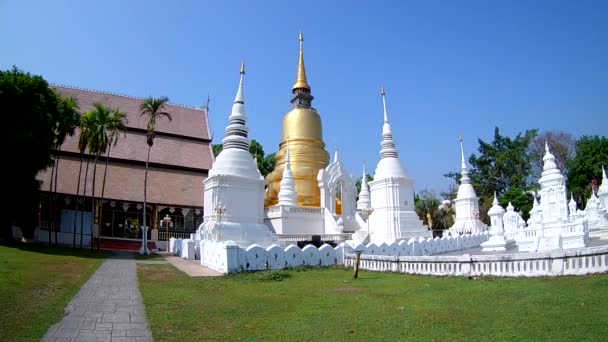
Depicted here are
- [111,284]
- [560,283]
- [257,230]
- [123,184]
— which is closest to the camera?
[560,283]

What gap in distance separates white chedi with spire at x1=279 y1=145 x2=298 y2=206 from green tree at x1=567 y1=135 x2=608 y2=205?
29.1 m

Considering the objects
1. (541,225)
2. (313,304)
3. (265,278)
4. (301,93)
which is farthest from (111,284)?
(301,93)

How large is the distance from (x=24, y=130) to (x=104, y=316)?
20711 mm

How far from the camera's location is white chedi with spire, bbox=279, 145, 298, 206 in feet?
91.9

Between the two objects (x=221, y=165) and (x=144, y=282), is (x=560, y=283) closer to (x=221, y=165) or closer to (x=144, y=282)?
(x=144, y=282)

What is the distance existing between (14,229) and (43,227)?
5.76 feet

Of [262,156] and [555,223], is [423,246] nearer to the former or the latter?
[555,223]

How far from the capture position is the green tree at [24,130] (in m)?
23.5

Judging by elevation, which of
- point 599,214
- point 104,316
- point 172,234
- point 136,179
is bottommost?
point 104,316

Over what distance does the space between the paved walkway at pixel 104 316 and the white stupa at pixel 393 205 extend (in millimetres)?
16088

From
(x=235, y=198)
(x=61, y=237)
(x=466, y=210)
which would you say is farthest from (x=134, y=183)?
(x=466, y=210)

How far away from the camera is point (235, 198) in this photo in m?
19.8

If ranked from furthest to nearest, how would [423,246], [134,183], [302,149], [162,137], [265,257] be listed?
[162,137]
[134,183]
[302,149]
[423,246]
[265,257]

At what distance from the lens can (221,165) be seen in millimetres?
20266
